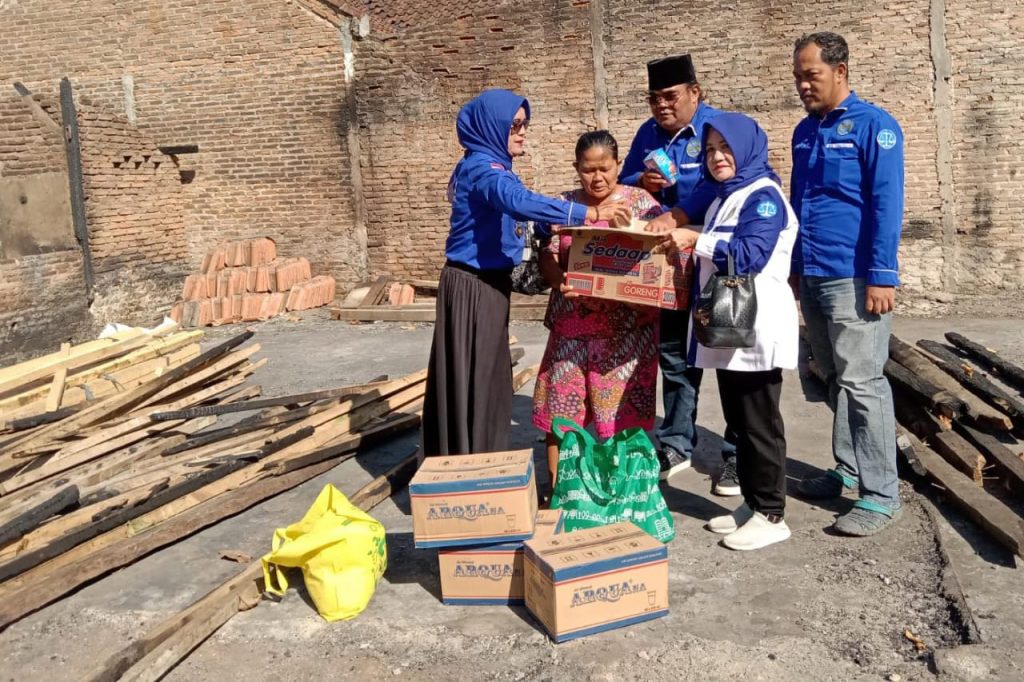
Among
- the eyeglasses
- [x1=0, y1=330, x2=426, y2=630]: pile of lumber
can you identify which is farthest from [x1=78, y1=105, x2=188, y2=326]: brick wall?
the eyeglasses

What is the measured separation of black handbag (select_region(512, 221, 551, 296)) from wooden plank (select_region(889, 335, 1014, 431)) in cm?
268

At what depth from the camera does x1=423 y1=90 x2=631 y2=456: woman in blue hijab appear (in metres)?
4.30

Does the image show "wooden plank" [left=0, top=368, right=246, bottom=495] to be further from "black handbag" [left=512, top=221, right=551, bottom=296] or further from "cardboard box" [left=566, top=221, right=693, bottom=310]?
"cardboard box" [left=566, top=221, right=693, bottom=310]

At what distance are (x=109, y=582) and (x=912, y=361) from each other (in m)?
5.30

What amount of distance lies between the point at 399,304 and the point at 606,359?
8317 millimetres

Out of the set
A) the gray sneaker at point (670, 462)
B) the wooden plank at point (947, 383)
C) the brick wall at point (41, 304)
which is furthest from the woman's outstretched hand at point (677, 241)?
the brick wall at point (41, 304)

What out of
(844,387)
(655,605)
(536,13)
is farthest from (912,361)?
(536,13)

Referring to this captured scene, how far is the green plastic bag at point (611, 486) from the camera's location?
402cm

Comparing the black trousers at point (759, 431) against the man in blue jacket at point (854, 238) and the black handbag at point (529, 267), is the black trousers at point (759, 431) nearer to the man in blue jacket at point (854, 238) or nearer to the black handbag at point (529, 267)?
the man in blue jacket at point (854, 238)

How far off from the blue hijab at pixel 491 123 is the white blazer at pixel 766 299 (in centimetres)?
105

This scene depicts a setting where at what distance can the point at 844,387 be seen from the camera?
4238 millimetres

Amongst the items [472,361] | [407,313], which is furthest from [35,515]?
[407,313]

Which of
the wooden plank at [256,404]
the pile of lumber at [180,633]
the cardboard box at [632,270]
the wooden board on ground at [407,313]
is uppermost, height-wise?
the cardboard box at [632,270]

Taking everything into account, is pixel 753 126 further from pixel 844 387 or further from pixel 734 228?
pixel 844 387
